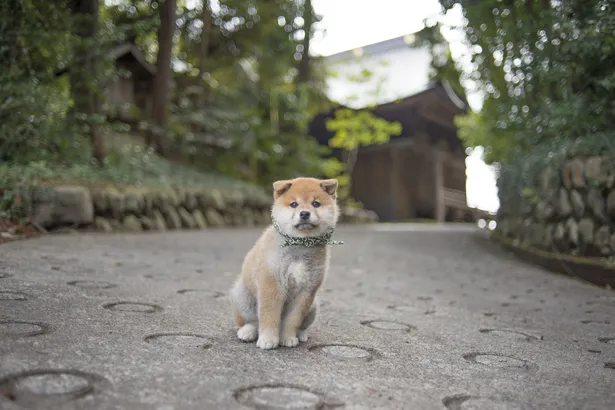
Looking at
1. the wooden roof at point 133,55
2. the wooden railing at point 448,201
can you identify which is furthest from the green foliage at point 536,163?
the wooden railing at point 448,201

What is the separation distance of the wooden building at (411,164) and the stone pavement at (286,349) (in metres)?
14.2

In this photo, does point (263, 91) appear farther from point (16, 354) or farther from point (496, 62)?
point (16, 354)

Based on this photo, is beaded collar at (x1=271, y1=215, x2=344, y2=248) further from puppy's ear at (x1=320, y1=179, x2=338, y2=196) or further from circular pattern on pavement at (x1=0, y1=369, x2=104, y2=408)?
circular pattern on pavement at (x1=0, y1=369, x2=104, y2=408)

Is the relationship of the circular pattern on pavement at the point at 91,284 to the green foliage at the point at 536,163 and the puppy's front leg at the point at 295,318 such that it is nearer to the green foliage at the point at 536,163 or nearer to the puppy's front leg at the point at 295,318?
the puppy's front leg at the point at 295,318

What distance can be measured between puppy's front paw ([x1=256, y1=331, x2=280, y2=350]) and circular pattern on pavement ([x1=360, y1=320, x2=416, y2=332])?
3.07 ft

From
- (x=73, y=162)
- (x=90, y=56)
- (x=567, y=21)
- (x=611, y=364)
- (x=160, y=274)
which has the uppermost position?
(x=90, y=56)

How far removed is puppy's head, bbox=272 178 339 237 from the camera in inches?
96.6

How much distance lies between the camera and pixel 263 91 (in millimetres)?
14523

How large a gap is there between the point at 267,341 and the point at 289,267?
0.38m

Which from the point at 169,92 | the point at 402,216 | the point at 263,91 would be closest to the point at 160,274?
the point at 169,92

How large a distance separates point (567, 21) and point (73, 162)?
734 cm

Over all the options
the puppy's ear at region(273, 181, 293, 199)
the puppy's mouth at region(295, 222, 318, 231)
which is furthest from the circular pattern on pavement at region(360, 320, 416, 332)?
the puppy's ear at region(273, 181, 293, 199)

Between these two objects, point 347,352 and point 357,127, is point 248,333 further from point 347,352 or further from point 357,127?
point 357,127

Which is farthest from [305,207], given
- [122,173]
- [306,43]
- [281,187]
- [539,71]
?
[306,43]
